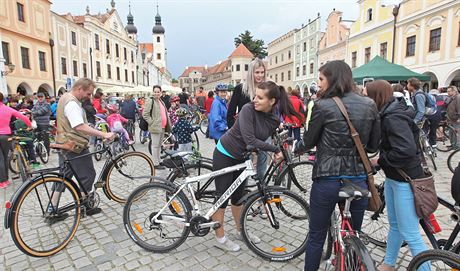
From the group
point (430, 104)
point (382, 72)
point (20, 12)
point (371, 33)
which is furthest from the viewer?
point (371, 33)

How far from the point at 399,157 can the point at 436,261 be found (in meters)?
0.73

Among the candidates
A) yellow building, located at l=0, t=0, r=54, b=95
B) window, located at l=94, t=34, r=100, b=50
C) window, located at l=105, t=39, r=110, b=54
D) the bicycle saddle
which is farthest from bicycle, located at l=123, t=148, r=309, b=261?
window, located at l=105, t=39, r=110, b=54

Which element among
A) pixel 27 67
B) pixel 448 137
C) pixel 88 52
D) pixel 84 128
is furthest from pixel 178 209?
pixel 88 52

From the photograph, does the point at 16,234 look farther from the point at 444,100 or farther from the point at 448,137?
the point at 444,100

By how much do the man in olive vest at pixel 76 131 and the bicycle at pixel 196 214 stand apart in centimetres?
106

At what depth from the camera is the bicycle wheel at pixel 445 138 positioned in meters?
8.66

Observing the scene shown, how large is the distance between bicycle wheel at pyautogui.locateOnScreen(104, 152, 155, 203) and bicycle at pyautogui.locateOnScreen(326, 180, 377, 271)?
3364mm

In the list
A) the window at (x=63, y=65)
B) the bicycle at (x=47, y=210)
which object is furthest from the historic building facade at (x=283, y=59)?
the bicycle at (x=47, y=210)

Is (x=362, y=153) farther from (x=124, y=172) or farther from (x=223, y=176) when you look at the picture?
(x=124, y=172)

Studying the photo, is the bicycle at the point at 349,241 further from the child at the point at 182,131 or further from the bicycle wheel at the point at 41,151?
the bicycle wheel at the point at 41,151

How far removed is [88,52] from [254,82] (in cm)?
3749

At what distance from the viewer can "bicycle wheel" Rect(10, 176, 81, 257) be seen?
319cm

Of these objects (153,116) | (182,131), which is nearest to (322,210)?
(182,131)

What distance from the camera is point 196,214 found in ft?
10.7
